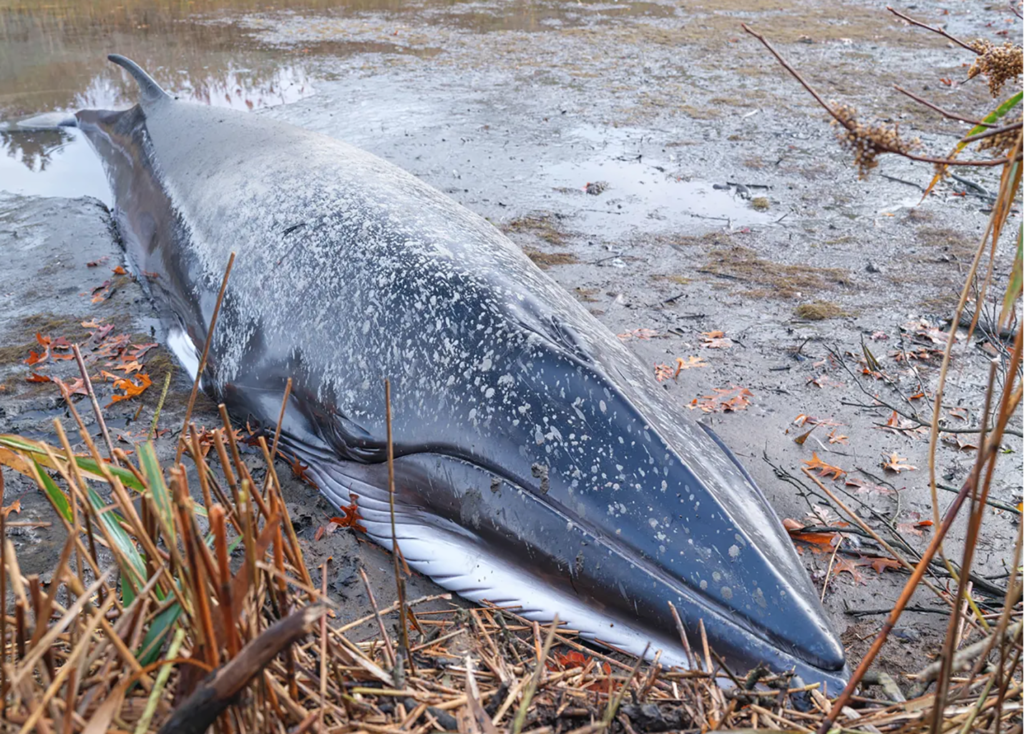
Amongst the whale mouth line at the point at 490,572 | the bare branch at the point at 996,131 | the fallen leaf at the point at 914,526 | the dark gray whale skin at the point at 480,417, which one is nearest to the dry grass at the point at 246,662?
the whale mouth line at the point at 490,572

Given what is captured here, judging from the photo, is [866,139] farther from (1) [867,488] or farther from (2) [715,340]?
(2) [715,340]

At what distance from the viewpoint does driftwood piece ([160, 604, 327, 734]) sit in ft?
3.78

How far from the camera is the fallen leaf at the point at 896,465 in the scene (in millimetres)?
3771

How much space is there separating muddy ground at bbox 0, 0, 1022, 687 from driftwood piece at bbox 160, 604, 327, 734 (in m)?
1.69

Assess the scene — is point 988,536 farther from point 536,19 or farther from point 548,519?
point 536,19

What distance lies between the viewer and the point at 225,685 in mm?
1167

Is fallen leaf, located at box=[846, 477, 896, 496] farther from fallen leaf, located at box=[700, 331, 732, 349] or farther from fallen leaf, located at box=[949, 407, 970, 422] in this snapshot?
fallen leaf, located at box=[700, 331, 732, 349]

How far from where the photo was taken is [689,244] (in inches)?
247

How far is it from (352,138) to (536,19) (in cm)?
808

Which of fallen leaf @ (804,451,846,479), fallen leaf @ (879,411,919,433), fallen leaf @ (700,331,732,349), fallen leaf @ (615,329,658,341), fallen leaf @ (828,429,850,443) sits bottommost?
fallen leaf @ (804,451,846,479)

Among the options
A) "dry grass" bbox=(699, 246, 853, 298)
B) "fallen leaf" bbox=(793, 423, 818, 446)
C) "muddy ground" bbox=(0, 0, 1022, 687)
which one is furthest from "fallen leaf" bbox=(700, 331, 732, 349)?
"fallen leaf" bbox=(793, 423, 818, 446)

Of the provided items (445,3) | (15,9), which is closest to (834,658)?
(445,3)

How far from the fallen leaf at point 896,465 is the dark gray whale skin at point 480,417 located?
1.21 metres

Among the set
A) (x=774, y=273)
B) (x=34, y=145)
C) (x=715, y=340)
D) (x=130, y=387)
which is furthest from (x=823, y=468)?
(x=34, y=145)
